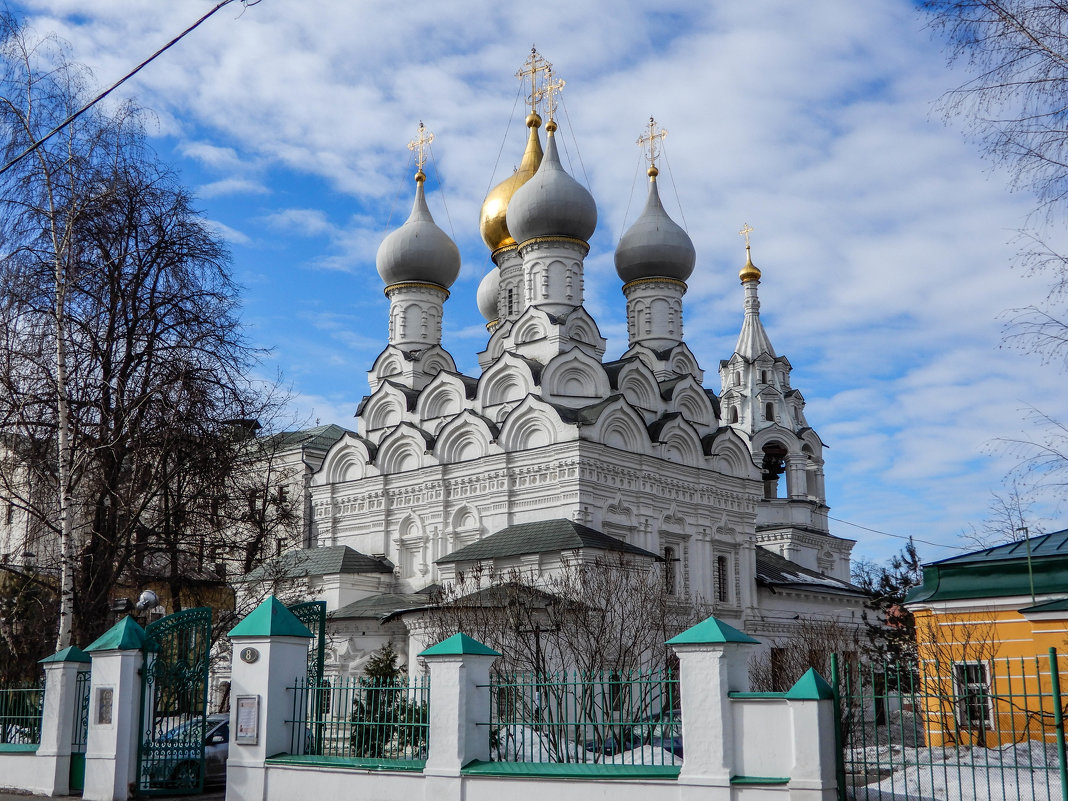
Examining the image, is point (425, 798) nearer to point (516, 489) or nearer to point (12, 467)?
point (12, 467)

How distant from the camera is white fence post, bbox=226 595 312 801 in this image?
9.33 metres

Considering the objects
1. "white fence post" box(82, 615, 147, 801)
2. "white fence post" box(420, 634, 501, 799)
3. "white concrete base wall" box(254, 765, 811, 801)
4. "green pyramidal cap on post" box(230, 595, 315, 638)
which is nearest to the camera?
"white concrete base wall" box(254, 765, 811, 801)

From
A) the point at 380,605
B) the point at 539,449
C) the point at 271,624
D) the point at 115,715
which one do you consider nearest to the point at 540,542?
the point at 539,449

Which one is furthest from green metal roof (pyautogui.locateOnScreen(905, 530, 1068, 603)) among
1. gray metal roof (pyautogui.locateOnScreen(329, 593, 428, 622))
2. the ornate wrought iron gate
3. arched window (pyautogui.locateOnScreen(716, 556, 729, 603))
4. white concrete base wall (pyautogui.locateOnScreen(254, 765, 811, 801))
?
arched window (pyautogui.locateOnScreen(716, 556, 729, 603))

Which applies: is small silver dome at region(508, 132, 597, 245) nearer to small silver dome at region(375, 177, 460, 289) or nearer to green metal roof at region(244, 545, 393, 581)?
small silver dome at region(375, 177, 460, 289)

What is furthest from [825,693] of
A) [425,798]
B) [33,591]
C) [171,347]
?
[33,591]

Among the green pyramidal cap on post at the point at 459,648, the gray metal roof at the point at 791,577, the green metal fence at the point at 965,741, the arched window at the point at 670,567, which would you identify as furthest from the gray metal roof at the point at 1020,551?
the gray metal roof at the point at 791,577

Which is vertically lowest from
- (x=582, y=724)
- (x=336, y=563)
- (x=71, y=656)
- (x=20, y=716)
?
(x=20, y=716)

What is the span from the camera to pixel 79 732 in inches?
423

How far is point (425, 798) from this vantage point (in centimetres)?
834

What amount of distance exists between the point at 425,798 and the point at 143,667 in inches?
135

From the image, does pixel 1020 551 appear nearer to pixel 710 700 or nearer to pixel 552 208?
pixel 710 700

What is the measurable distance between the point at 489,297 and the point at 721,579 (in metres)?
11.4

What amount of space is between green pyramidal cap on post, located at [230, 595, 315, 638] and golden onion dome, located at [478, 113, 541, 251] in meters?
20.3
